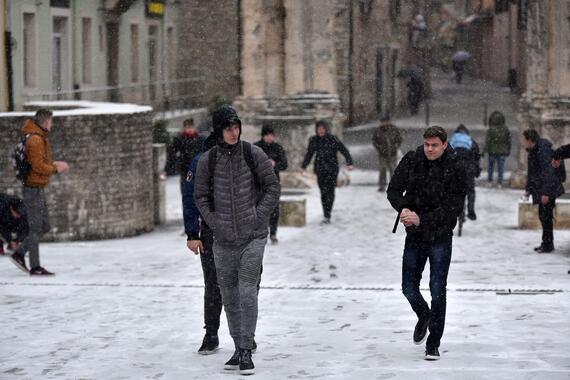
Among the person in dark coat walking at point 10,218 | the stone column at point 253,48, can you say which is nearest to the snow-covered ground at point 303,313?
the person in dark coat walking at point 10,218

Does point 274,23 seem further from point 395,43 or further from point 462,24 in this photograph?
point 462,24

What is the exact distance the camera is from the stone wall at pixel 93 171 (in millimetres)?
19266

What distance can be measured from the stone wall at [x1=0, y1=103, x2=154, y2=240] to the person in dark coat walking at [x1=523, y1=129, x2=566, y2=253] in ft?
17.4

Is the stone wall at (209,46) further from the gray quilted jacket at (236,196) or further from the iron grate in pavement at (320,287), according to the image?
the gray quilted jacket at (236,196)

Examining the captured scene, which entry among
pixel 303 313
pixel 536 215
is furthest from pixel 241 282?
pixel 536 215

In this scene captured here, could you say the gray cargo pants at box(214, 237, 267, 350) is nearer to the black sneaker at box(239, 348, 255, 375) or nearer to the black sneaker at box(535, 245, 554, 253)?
the black sneaker at box(239, 348, 255, 375)

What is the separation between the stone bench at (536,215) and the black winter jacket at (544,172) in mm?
2785

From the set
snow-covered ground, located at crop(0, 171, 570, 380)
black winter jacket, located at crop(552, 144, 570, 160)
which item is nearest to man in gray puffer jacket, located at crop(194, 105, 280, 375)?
snow-covered ground, located at crop(0, 171, 570, 380)

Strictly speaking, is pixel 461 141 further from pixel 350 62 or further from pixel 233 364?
pixel 350 62

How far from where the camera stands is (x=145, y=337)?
37.0 feet

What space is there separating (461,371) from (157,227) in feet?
40.4

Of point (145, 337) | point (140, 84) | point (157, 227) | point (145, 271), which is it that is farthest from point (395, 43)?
point (145, 337)

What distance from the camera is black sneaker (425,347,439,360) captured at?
10.1 metres

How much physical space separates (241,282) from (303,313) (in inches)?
110
